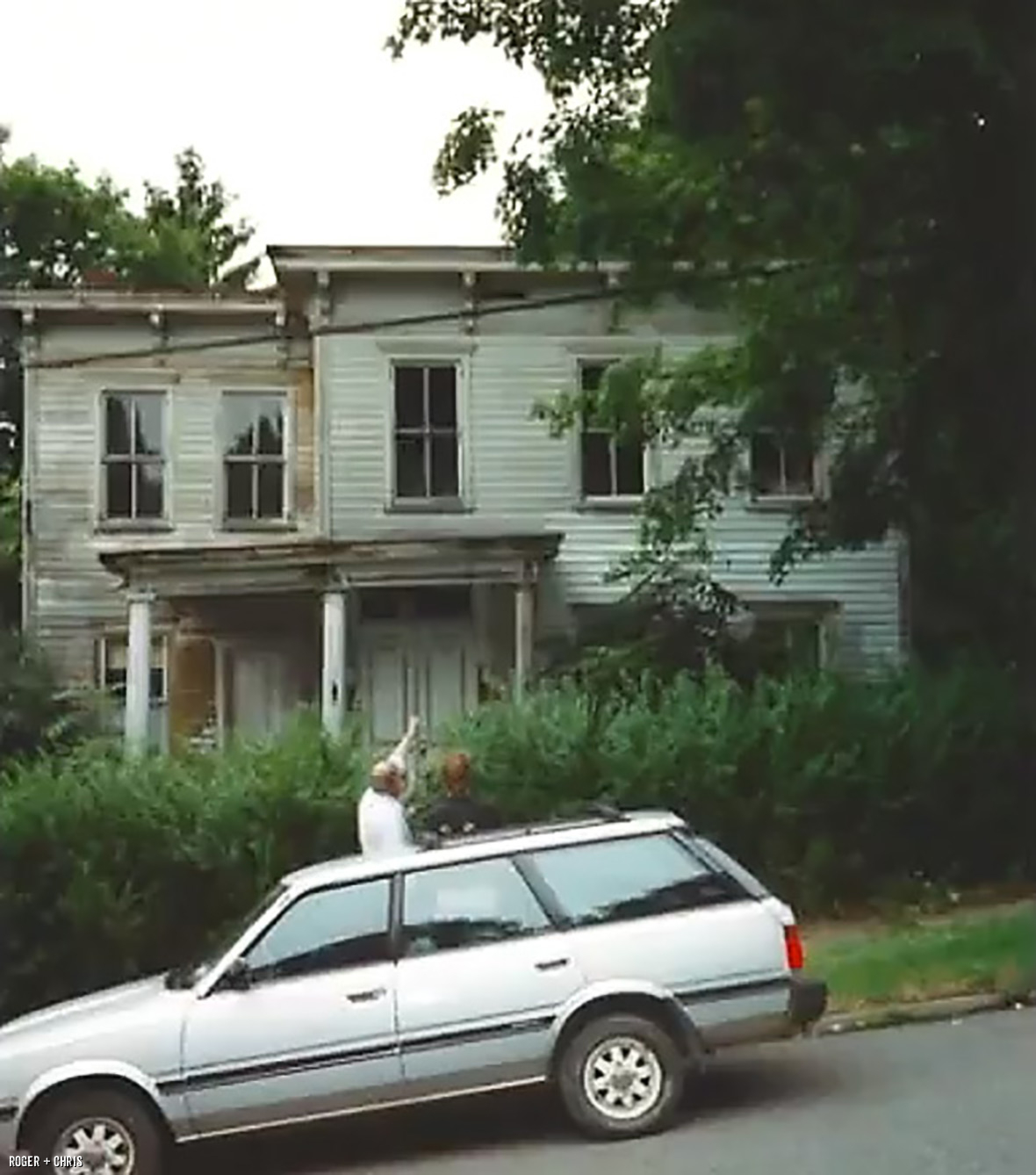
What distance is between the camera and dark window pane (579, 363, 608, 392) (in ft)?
11.4

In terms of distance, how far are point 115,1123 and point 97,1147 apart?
4cm

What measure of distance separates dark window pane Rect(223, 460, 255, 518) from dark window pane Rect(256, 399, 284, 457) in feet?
0.21

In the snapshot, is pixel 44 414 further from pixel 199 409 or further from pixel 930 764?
pixel 930 764

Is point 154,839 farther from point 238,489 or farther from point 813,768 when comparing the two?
point 813,768

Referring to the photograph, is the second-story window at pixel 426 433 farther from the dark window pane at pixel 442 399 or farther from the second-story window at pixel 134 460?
the second-story window at pixel 134 460

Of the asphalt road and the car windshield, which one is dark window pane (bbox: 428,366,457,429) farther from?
the asphalt road

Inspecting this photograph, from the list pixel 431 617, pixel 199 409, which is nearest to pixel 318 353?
pixel 199 409

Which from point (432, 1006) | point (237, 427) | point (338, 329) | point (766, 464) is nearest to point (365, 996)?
point (432, 1006)

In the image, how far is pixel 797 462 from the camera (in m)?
3.85

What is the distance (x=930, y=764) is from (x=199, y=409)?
134 cm

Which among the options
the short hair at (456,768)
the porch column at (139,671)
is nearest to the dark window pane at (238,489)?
the porch column at (139,671)

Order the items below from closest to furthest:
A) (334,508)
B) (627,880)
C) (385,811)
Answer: (627,880)
(385,811)
(334,508)

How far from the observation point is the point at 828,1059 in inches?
106

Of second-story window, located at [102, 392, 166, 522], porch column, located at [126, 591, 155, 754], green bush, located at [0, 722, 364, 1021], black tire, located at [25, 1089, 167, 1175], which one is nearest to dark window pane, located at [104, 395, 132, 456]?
second-story window, located at [102, 392, 166, 522]
